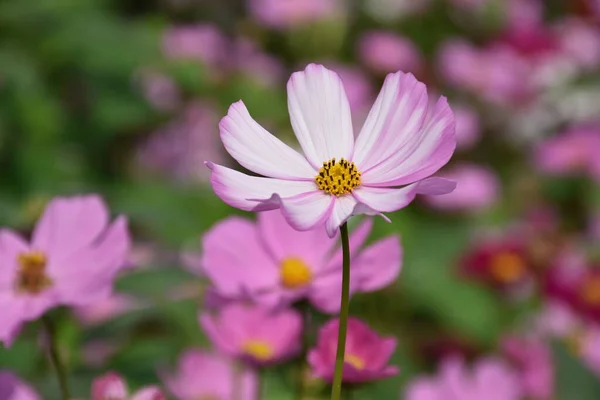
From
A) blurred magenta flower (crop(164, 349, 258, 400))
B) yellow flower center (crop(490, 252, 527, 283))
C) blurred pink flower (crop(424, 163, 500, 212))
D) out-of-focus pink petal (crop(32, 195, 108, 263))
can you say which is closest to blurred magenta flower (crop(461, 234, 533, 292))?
yellow flower center (crop(490, 252, 527, 283))

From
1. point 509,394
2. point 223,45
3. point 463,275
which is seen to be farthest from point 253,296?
point 223,45

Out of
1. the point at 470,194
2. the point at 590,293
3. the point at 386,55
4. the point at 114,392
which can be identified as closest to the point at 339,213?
the point at 114,392

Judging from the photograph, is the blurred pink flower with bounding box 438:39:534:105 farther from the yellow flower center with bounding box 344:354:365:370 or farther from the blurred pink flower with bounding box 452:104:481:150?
the yellow flower center with bounding box 344:354:365:370

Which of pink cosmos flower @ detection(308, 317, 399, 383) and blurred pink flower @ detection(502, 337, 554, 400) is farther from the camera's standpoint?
blurred pink flower @ detection(502, 337, 554, 400)

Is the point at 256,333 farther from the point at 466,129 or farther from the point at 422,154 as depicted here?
the point at 466,129

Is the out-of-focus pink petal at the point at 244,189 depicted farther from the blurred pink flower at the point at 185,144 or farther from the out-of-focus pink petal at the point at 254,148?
the blurred pink flower at the point at 185,144

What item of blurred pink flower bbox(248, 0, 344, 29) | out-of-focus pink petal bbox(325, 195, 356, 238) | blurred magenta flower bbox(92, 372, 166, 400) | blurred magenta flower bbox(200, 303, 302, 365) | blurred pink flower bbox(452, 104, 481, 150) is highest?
blurred pink flower bbox(248, 0, 344, 29)

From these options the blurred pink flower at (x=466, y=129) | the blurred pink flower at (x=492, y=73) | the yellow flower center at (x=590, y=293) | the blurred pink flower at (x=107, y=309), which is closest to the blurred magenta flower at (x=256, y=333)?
the blurred pink flower at (x=107, y=309)
